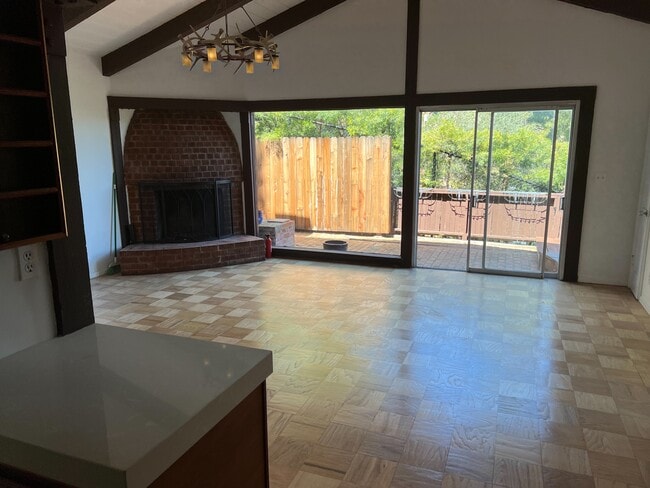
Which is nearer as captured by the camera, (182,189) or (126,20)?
(126,20)

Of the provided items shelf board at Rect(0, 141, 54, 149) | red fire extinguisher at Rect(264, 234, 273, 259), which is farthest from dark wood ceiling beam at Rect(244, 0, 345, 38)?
shelf board at Rect(0, 141, 54, 149)

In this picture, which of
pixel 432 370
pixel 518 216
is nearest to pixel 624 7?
pixel 518 216

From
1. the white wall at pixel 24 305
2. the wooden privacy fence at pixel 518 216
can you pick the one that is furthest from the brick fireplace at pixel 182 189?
the white wall at pixel 24 305

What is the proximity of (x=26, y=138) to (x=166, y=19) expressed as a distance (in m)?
4.52

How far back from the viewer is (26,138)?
60.2 inches

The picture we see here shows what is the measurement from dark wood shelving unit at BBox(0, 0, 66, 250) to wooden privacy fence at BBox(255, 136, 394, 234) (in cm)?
545

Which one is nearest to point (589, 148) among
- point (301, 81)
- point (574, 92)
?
point (574, 92)

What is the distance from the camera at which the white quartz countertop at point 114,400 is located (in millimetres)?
1001

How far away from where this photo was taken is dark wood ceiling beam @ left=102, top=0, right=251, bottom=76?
16.7ft

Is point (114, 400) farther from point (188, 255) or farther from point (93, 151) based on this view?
point (93, 151)

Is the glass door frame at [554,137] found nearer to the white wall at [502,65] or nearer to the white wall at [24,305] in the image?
the white wall at [502,65]

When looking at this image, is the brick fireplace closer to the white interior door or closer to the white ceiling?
the white ceiling

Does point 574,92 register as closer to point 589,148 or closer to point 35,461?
point 589,148

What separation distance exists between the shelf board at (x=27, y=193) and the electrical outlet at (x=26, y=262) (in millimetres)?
179
